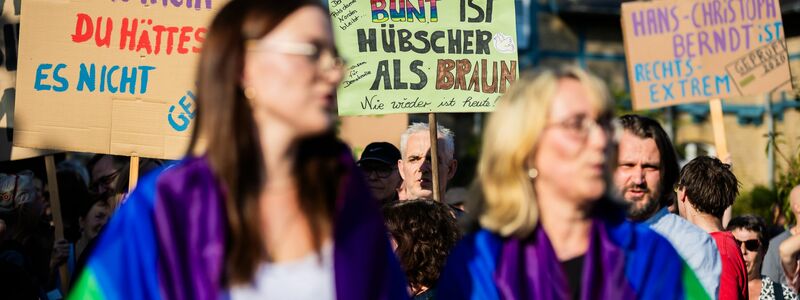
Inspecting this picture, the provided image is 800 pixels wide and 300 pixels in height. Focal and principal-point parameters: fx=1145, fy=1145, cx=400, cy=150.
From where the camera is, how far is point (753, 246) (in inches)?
256

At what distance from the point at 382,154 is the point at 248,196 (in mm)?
3789

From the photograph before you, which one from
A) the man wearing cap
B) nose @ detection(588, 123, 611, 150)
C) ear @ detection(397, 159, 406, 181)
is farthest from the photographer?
ear @ detection(397, 159, 406, 181)

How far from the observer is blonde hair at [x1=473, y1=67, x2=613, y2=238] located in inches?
106

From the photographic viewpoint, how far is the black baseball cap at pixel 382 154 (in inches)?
243

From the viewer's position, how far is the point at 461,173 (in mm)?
24000

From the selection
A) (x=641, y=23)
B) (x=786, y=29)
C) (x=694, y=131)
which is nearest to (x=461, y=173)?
(x=694, y=131)

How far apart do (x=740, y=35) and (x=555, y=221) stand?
4.89 metres

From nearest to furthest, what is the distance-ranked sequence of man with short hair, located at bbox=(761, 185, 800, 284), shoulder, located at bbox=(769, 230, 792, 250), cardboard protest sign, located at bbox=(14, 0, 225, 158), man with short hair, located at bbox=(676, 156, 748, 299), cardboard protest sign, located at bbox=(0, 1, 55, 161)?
man with short hair, located at bbox=(676, 156, 748, 299), cardboard protest sign, located at bbox=(14, 0, 225, 158), cardboard protest sign, located at bbox=(0, 1, 55, 161), man with short hair, located at bbox=(761, 185, 800, 284), shoulder, located at bbox=(769, 230, 792, 250)

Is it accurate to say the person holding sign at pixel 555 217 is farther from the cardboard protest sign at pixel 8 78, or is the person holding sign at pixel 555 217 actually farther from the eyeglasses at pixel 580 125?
the cardboard protest sign at pixel 8 78

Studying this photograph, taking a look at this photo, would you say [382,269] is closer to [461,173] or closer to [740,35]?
[740,35]

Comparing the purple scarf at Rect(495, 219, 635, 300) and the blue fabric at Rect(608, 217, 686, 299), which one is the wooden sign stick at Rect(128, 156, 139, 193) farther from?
the blue fabric at Rect(608, 217, 686, 299)

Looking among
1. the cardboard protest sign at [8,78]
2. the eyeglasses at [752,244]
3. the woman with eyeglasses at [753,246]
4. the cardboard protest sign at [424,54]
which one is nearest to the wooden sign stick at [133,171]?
the cardboard protest sign at [8,78]

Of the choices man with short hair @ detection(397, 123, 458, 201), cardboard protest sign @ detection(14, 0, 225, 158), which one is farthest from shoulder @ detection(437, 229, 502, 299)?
man with short hair @ detection(397, 123, 458, 201)

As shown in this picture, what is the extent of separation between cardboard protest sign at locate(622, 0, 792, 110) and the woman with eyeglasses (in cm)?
87
